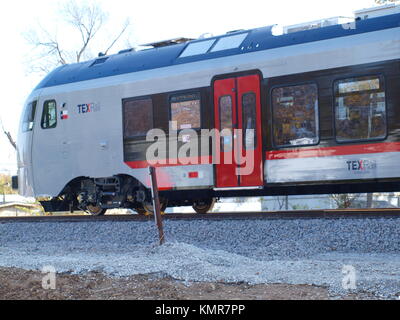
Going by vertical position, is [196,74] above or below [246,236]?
above

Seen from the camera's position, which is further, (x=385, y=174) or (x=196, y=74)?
(x=196, y=74)

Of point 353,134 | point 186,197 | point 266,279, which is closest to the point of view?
point 266,279

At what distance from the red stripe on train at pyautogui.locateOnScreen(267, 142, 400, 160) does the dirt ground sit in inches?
212

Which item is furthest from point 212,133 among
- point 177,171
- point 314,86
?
point 314,86

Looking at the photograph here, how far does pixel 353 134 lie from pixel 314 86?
114 centimetres

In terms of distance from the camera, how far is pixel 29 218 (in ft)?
48.6

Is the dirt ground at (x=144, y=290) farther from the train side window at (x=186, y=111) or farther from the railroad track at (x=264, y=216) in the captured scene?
the train side window at (x=186, y=111)

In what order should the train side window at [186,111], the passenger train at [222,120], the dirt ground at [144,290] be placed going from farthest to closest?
1. the train side window at [186,111]
2. the passenger train at [222,120]
3. the dirt ground at [144,290]

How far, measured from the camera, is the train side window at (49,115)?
15.2 metres

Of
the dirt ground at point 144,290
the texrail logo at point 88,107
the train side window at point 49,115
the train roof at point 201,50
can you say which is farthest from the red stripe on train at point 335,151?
the train side window at point 49,115

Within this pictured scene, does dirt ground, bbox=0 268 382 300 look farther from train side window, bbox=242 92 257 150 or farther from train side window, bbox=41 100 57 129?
train side window, bbox=41 100 57 129

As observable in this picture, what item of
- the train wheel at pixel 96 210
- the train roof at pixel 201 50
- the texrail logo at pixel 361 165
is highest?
the train roof at pixel 201 50

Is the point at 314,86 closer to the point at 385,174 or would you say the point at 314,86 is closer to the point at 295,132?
the point at 295,132
